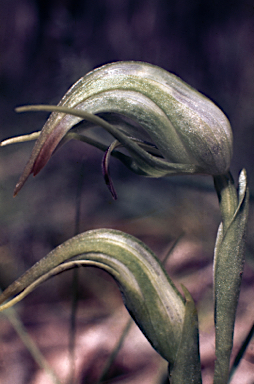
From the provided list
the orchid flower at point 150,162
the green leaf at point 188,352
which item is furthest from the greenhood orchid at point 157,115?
the green leaf at point 188,352

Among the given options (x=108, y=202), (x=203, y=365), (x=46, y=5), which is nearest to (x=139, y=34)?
(x=46, y=5)

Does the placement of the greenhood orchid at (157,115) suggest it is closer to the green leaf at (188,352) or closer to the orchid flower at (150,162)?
the orchid flower at (150,162)

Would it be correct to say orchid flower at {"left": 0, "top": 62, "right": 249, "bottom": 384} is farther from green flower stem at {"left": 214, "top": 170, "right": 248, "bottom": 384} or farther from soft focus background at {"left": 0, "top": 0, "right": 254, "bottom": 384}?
soft focus background at {"left": 0, "top": 0, "right": 254, "bottom": 384}

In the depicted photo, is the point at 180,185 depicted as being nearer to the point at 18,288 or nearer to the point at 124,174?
the point at 124,174

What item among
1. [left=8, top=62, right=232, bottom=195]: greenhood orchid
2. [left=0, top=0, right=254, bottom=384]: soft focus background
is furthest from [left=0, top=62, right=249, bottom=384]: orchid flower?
[left=0, top=0, right=254, bottom=384]: soft focus background

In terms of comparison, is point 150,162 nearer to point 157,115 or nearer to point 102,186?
point 157,115

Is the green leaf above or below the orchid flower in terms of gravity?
below
